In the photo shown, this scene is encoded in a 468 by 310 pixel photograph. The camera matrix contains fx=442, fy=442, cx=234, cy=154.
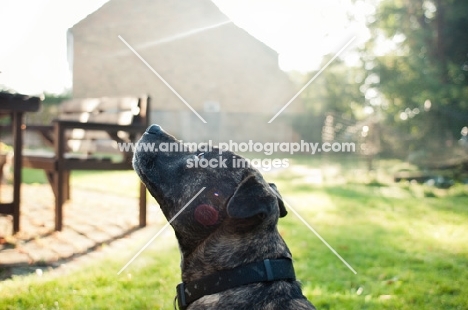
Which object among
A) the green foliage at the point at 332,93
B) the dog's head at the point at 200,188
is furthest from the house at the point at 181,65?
the green foliage at the point at 332,93

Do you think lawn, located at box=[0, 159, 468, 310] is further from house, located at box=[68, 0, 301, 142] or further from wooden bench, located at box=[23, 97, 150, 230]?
house, located at box=[68, 0, 301, 142]

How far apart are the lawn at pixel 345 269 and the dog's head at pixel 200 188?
1.03 m

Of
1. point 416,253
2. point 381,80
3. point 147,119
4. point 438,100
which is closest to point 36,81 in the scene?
point 147,119

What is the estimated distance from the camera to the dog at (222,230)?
1.87 meters

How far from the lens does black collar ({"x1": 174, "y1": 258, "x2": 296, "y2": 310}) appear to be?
189 centimetres

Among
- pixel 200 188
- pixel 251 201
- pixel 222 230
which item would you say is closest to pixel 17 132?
pixel 200 188

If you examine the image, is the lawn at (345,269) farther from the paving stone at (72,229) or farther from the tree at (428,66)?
the tree at (428,66)

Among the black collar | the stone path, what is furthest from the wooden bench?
the black collar

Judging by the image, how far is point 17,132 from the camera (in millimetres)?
4301

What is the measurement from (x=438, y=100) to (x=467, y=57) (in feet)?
7.04

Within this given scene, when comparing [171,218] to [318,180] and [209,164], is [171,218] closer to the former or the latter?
[209,164]

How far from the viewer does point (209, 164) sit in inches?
87.2

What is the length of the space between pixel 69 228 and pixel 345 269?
9.68 ft

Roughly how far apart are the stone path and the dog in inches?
75.0
